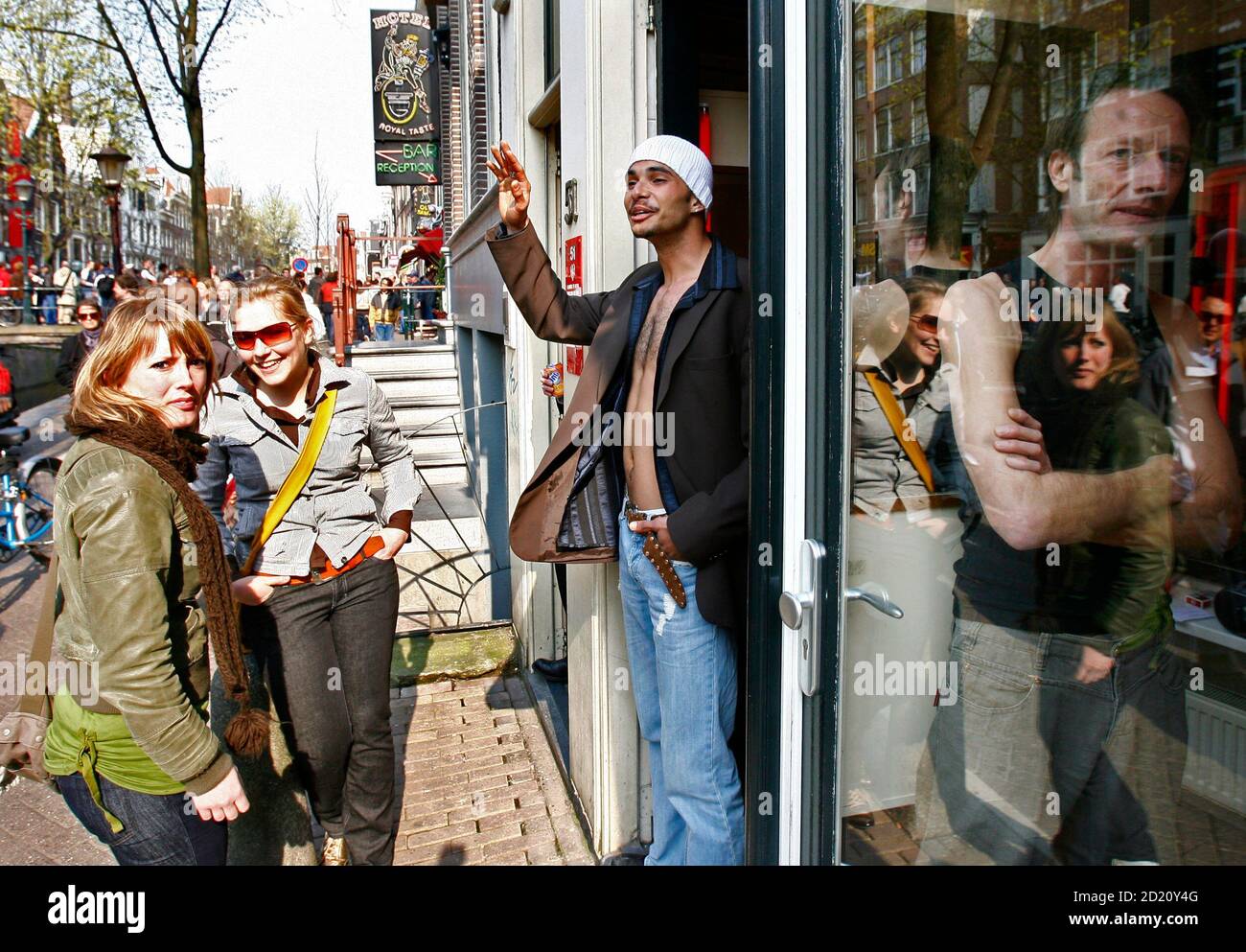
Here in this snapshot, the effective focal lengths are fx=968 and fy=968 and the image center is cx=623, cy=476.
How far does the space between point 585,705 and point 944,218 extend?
252 centimetres

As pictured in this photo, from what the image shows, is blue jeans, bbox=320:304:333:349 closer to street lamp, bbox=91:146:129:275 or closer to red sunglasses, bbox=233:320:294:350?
street lamp, bbox=91:146:129:275

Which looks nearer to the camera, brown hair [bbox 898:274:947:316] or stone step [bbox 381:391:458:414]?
brown hair [bbox 898:274:947:316]

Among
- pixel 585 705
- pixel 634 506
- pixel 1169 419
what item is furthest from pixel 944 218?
pixel 585 705

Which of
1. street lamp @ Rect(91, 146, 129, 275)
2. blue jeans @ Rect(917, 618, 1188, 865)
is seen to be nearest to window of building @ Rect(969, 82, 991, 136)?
blue jeans @ Rect(917, 618, 1188, 865)

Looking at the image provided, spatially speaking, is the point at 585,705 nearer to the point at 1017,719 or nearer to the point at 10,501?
the point at 1017,719

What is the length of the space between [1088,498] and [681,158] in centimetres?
157

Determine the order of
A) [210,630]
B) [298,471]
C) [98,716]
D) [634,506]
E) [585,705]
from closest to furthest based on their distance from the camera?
[98,716]
[210,630]
[634,506]
[298,471]
[585,705]

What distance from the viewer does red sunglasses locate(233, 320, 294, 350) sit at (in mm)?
3123

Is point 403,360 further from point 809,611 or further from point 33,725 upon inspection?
point 809,611

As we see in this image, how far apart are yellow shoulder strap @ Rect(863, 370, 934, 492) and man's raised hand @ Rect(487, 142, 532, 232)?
160cm

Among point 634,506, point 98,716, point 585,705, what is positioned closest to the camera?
point 98,716

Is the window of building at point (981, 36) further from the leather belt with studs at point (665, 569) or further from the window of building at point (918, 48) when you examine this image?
Result: the leather belt with studs at point (665, 569)

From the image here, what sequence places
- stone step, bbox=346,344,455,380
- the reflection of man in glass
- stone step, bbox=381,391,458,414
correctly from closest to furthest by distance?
the reflection of man in glass, stone step, bbox=381,391,458,414, stone step, bbox=346,344,455,380
